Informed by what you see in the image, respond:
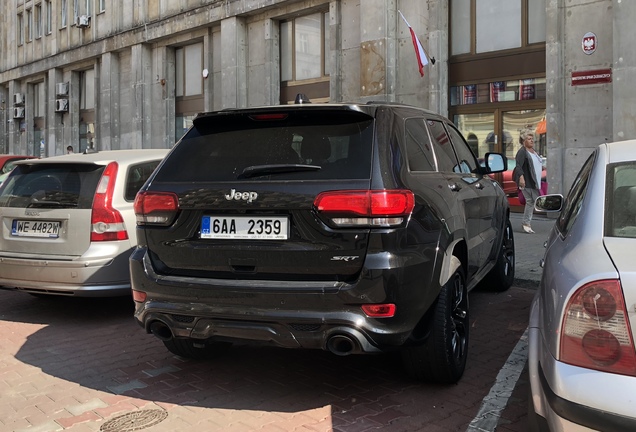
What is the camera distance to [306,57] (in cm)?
1822

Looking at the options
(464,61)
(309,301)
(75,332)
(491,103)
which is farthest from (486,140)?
(309,301)

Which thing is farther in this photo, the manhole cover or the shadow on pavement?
the shadow on pavement

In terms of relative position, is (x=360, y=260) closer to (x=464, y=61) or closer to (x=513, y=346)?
(x=513, y=346)

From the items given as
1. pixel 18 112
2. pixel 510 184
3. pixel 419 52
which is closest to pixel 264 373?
pixel 510 184

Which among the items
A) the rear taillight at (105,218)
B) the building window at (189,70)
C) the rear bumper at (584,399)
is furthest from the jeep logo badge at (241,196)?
the building window at (189,70)

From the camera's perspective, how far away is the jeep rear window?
3582mm

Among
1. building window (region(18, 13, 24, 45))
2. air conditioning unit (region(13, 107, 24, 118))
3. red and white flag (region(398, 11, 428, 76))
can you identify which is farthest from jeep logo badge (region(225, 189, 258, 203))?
building window (region(18, 13, 24, 45))

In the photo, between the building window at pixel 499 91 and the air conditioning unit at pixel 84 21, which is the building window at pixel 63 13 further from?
the building window at pixel 499 91

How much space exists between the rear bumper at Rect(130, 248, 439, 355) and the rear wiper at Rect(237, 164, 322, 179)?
64cm

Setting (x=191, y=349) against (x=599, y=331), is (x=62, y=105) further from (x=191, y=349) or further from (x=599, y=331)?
(x=599, y=331)

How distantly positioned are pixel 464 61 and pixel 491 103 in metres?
1.25

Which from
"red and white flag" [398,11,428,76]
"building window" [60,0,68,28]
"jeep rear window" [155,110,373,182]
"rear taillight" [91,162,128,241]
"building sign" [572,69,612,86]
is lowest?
"rear taillight" [91,162,128,241]

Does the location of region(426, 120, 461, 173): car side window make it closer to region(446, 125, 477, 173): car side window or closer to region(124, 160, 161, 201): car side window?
region(446, 125, 477, 173): car side window

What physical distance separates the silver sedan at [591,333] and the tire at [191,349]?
2.62m
